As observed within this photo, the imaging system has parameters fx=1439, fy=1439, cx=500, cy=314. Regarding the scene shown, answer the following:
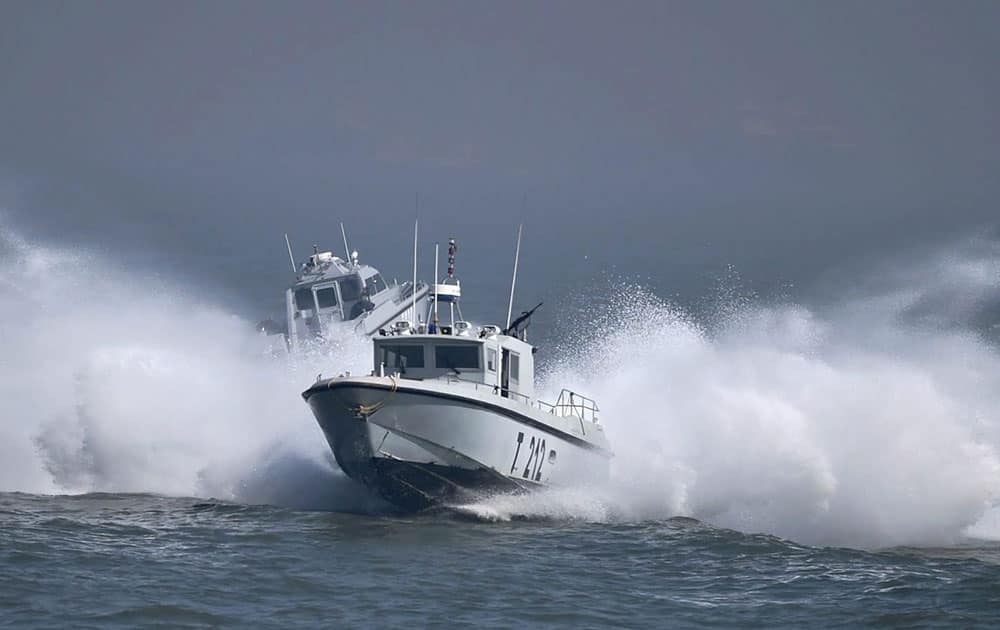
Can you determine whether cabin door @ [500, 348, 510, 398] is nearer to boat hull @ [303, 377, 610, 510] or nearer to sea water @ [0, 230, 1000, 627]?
boat hull @ [303, 377, 610, 510]

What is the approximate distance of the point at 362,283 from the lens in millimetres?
42125

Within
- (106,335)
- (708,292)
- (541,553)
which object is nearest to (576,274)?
(708,292)

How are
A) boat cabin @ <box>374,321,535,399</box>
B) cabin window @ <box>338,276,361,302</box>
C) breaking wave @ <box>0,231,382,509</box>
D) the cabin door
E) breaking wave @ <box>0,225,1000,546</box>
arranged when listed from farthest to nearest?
1. cabin window @ <box>338,276,361,302</box>
2. breaking wave @ <box>0,231,382,509</box>
3. breaking wave @ <box>0,225,1000,546</box>
4. the cabin door
5. boat cabin @ <box>374,321,535,399</box>

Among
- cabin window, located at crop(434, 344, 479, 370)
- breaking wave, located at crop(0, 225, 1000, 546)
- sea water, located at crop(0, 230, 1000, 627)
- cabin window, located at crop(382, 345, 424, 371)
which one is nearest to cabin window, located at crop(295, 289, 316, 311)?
sea water, located at crop(0, 230, 1000, 627)

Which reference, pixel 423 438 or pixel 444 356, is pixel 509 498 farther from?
pixel 444 356

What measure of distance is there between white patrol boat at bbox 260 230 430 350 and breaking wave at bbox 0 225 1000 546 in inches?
158

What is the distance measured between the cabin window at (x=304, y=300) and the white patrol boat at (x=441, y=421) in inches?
618

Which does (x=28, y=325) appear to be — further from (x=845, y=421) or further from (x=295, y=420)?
(x=845, y=421)

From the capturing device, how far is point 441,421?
24109 mm

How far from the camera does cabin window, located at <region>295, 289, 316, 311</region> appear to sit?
4219cm

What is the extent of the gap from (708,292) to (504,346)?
45.1 meters

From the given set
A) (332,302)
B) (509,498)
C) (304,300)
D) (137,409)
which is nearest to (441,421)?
(509,498)

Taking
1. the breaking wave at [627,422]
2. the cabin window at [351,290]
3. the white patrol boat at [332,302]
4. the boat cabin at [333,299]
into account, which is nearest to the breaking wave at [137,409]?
the breaking wave at [627,422]

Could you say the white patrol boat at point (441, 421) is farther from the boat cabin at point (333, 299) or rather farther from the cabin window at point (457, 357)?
the boat cabin at point (333, 299)
